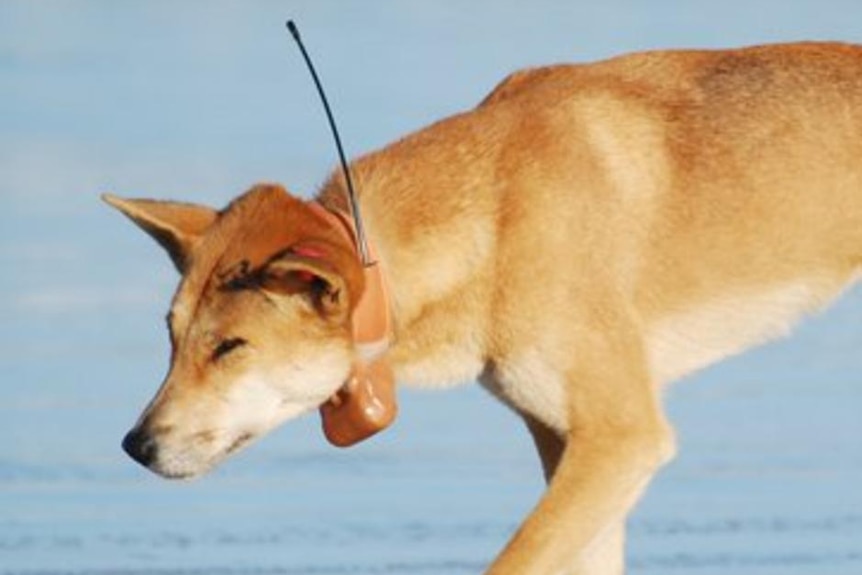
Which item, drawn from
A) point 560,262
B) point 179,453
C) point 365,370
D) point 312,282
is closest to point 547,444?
point 560,262

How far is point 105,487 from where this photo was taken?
18391 mm

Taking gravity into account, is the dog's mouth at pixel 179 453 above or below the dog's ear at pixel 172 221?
below

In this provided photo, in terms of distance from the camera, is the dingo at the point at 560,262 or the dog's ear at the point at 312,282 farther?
the dingo at the point at 560,262

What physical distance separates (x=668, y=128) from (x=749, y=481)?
416 centimetres

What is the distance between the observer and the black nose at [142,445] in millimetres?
14039

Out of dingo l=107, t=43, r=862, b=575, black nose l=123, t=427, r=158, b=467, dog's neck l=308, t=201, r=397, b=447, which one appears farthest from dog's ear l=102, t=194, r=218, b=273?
black nose l=123, t=427, r=158, b=467

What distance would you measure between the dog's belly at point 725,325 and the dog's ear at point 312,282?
1293mm

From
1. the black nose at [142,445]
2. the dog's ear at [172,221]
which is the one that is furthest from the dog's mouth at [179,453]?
the dog's ear at [172,221]

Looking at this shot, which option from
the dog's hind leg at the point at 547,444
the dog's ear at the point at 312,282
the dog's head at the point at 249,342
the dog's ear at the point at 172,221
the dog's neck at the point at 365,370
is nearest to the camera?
the dog's ear at the point at 312,282

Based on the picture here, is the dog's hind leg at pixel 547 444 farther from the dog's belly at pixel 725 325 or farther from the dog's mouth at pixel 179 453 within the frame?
the dog's mouth at pixel 179 453

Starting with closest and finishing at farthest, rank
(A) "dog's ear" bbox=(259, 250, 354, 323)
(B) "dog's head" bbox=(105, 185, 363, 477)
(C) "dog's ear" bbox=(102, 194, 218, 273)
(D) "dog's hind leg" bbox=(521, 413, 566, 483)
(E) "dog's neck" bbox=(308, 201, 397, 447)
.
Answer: (A) "dog's ear" bbox=(259, 250, 354, 323) → (B) "dog's head" bbox=(105, 185, 363, 477) → (E) "dog's neck" bbox=(308, 201, 397, 447) → (C) "dog's ear" bbox=(102, 194, 218, 273) → (D) "dog's hind leg" bbox=(521, 413, 566, 483)

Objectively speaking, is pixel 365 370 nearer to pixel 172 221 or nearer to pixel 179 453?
pixel 179 453

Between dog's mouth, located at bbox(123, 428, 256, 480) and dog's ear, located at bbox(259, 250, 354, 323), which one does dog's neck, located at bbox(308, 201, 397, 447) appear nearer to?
dog's ear, located at bbox(259, 250, 354, 323)

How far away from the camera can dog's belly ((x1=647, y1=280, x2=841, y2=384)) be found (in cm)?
1484
